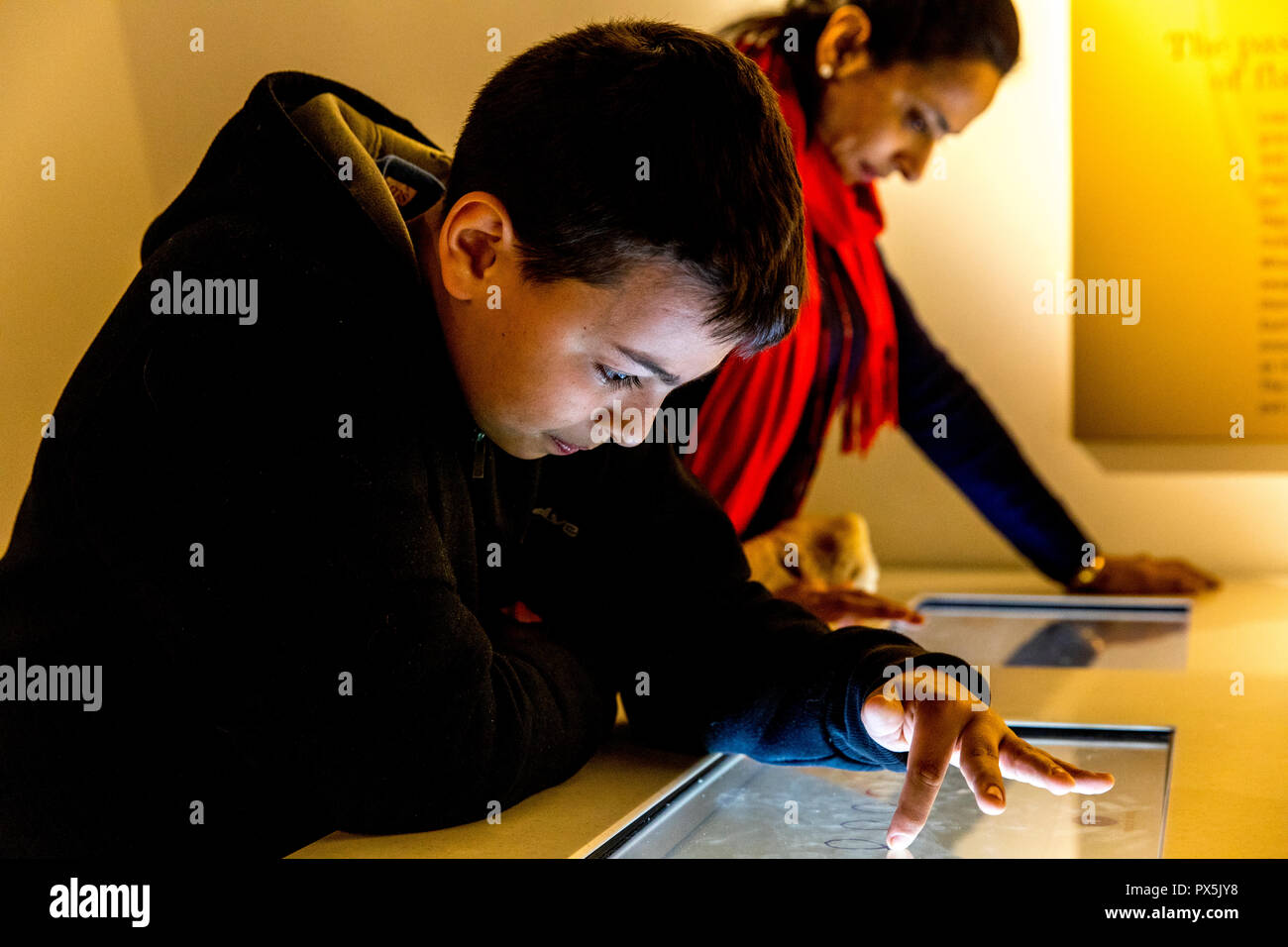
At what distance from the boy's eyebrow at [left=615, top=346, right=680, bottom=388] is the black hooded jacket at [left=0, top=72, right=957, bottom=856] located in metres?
0.08

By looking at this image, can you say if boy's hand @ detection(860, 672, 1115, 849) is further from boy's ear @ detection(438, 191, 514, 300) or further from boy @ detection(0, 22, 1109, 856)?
boy's ear @ detection(438, 191, 514, 300)

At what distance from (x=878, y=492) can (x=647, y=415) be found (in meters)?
0.91

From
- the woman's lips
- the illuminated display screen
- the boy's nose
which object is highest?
the boy's nose

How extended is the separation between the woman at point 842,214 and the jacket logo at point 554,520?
31cm

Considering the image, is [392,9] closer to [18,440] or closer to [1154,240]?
[18,440]

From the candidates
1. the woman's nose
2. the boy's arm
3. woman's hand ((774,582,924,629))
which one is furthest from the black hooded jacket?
the woman's nose

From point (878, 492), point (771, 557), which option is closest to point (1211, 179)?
point (878, 492)

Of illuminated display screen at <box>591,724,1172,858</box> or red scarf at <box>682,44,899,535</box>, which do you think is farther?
red scarf at <box>682,44,899,535</box>

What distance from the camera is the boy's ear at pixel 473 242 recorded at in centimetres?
50

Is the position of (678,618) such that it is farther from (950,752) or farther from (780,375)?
(780,375)

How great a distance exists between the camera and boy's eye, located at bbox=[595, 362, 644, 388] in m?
0.49

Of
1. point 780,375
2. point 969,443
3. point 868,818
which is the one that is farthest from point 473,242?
point 969,443

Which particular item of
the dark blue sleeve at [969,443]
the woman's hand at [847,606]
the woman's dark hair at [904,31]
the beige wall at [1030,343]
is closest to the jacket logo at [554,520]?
the woman's hand at [847,606]

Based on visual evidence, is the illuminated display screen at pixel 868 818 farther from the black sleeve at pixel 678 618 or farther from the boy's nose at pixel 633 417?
the boy's nose at pixel 633 417
